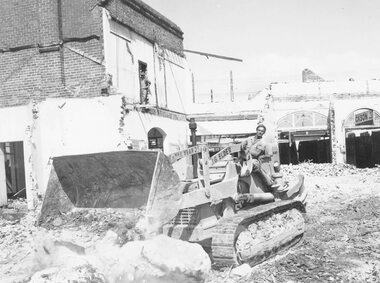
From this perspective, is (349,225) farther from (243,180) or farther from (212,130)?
(212,130)

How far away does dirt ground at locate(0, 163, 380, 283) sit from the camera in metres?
5.71

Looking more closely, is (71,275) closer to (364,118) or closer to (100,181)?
(100,181)

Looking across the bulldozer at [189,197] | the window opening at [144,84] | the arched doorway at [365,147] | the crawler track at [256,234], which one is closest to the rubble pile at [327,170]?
the arched doorway at [365,147]

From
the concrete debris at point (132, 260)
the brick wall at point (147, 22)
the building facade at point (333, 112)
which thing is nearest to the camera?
the concrete debris at point (132, 260)

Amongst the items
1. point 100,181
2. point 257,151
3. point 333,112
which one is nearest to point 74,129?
point 100,181

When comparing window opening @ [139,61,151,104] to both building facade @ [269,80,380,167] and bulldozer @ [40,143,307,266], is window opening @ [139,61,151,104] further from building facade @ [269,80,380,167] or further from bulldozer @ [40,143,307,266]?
building facade @ [269,80,380,167]

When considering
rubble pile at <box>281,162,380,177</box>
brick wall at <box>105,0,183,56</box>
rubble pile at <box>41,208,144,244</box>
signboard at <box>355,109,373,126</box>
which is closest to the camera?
rubble pile at <box>41,208,144,244</box>

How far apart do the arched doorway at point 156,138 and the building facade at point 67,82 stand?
3.68 feet

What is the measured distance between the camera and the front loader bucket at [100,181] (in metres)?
6.23

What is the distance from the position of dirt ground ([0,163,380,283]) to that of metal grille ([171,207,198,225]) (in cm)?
79

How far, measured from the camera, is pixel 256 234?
6461mm

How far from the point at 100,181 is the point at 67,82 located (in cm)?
660

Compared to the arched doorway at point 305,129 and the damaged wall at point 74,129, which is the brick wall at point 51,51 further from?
the arched doorway at point 305,129

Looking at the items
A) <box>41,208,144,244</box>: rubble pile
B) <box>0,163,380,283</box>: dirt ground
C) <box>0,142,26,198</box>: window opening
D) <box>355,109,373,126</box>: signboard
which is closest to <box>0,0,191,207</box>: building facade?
<box>0,142,26,198</box>: window opening
